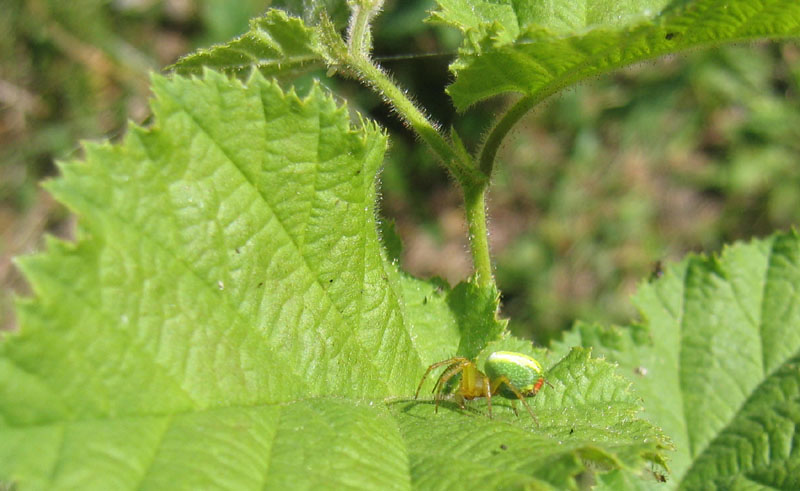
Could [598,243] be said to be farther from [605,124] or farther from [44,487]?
[44,487]

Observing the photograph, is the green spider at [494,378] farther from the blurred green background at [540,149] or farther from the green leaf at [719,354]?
the blurred green background at [540,149]

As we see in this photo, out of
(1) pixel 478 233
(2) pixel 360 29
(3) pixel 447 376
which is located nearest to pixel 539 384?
(3) pixel 447 376

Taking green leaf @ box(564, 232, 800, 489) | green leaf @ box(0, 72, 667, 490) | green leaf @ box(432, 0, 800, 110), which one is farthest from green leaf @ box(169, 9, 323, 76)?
green leaf @ box(564, 232, 800, 489)

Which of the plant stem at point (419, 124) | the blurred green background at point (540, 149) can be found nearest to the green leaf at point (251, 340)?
the plant stem at point (419, 124)

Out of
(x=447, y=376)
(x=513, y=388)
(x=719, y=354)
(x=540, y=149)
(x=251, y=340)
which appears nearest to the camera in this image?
(x=251, y=340)

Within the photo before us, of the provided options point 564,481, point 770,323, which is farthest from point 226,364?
point 770,323

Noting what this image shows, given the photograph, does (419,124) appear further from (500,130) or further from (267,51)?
(267,51)

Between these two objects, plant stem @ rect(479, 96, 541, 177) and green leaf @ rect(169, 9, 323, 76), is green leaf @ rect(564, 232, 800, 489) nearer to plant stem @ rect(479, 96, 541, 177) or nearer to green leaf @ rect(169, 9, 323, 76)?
plant stem @ rect(479, 96, 541, 177)
